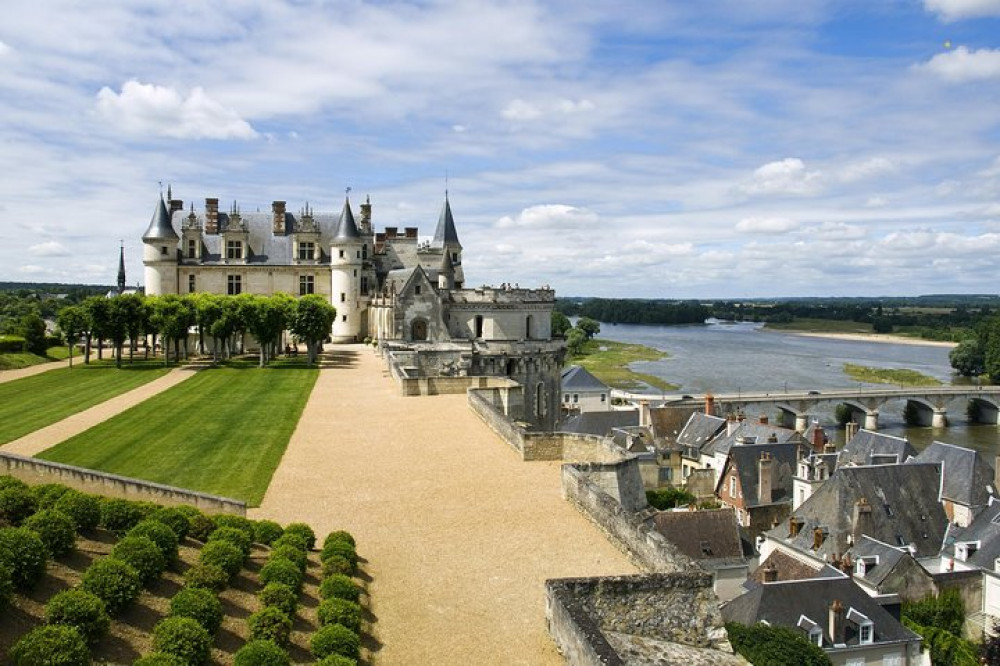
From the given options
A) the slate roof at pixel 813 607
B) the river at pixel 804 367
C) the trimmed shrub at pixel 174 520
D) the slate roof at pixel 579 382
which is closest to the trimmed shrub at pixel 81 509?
the trimmed shrub at pixel 174 520

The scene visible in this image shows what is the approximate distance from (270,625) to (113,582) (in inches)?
67.2

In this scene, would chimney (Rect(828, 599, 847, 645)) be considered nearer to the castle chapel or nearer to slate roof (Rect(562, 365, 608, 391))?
the castle chapel

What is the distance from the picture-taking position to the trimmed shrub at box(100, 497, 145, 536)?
34.5 feet

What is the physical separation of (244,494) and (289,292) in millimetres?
38295

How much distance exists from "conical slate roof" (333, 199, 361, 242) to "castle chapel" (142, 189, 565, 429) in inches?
2.5

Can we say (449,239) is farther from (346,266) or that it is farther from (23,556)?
(23,556)

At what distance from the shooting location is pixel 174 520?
10977mm

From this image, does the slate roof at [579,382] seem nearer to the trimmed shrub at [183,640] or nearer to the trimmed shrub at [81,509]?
the trimmed shrub at [81,509]

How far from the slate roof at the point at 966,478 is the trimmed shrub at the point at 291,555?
28.3 m

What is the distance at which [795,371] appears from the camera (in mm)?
90188

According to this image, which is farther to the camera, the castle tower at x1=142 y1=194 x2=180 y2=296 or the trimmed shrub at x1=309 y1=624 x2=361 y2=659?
the castle tower at x1=142 y1=194 x2=180 y2=296

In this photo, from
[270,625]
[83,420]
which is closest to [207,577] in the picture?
[270,625]

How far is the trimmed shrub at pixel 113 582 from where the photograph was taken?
8.29 metres

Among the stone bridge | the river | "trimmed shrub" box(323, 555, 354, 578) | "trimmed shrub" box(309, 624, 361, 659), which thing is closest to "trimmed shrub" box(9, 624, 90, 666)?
"trimmed shrub" box(309, 624, 361, 659)
